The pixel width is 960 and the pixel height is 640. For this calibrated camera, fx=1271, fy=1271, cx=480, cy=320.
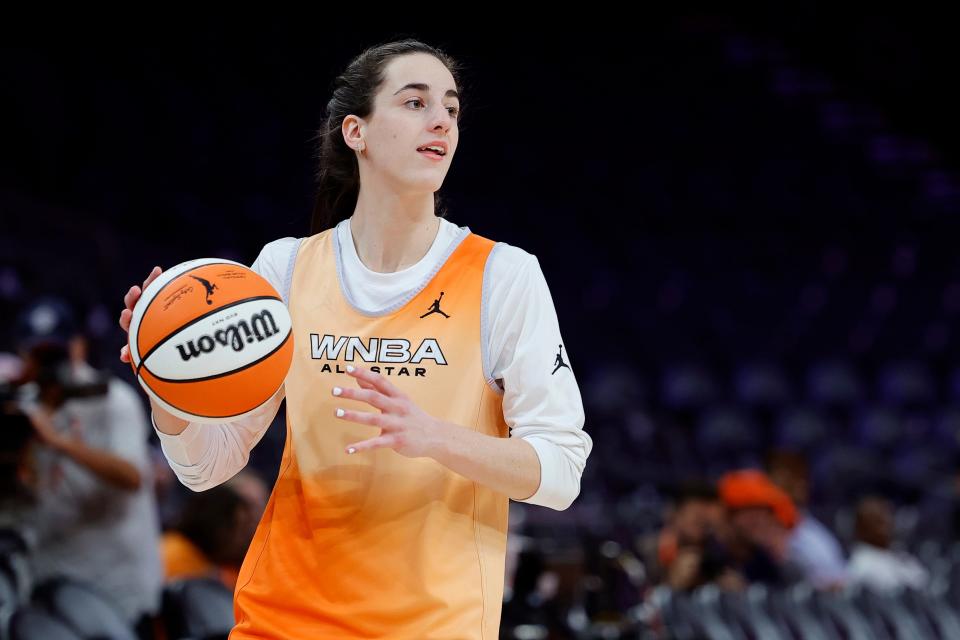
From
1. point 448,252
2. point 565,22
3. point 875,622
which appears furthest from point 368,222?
point 565,22

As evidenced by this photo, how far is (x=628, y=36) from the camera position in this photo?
1545cm

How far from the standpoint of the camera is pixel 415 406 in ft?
6.85

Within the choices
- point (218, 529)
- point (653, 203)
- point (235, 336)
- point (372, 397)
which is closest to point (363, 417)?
point (372, 397)

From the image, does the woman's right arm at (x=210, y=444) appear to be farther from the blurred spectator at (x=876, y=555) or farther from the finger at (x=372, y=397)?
the blurred spectator at (x=876, y=555)

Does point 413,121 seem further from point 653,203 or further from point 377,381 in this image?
point 653,203

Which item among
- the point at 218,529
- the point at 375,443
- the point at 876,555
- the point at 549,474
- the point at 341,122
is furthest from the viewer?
the point at 876,555

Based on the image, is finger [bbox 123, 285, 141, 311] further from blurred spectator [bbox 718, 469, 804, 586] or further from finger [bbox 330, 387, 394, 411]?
blurred spectator [bbox 718, 469, 804, 586]

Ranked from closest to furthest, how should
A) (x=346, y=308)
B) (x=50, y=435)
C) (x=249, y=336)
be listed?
(x=249, y=336) → (x=346, y=308) → (x=50, y=435)

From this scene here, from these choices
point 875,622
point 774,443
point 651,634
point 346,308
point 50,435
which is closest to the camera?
point 346,308

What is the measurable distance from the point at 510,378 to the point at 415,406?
0.89 ft

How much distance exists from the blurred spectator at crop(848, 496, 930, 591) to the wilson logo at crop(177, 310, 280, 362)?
6.24 metres

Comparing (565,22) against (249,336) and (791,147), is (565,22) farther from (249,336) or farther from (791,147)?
(249,336)

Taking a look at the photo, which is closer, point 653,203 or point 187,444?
point 187,444

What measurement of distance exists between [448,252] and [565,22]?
13255 millimetres
